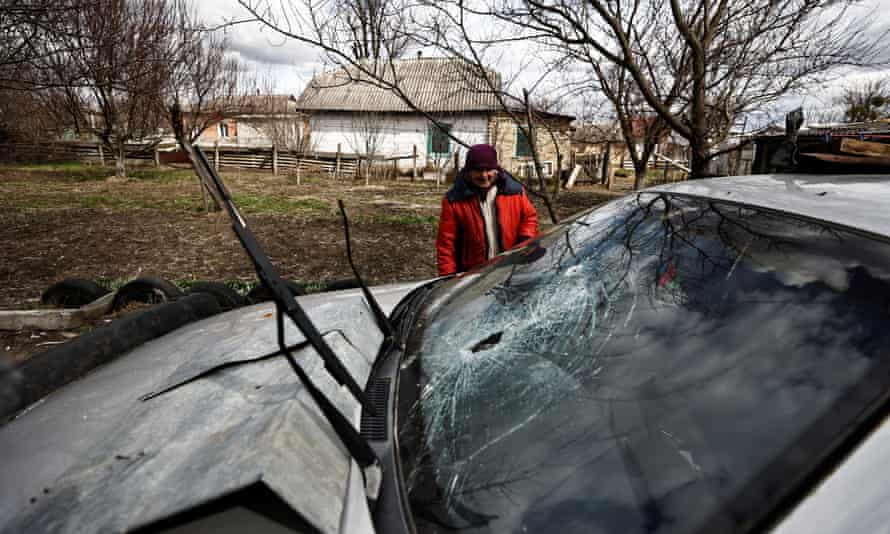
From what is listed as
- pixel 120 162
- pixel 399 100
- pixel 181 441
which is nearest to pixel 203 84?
pixel 120 162

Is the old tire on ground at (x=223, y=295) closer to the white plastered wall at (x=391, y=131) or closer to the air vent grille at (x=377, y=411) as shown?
the air vent grille at (x=377, y=411)

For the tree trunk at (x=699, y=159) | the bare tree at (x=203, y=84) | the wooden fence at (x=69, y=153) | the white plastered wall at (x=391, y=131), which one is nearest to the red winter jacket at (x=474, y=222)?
the tree trunk at (x=699, y=159)

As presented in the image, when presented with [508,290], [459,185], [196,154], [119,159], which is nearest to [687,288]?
[508,290]

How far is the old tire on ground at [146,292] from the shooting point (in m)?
3.55

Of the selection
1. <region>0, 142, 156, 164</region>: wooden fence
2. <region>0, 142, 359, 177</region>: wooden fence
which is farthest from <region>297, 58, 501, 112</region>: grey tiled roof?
<region>0, 142, 156, 164</region>: wooden fence

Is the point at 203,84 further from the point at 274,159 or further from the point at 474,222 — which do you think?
the point at 474,222

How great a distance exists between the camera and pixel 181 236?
8.61 m

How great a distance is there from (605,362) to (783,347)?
342 millimetres

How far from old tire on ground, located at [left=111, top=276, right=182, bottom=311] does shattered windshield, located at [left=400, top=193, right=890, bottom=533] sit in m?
2.80

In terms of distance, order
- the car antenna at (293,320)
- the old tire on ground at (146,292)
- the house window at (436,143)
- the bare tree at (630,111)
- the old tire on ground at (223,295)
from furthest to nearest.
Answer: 1. the house window at (436,143)
2. the bare tree at (630,111)
3. the old tire on ground at (146,292)
4. the old tire on ground at (223,295)
5. the car antenna at (293,320)

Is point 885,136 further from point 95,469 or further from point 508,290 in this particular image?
point 95,469

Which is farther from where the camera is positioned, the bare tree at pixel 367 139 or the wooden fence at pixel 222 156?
the wooden fence at pixel 222 156

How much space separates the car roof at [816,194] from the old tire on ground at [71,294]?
4.56 m

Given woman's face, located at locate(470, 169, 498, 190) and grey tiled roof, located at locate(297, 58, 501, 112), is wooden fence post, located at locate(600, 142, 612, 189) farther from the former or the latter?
woman's face, located at locate(470, 169, 498, 190)
